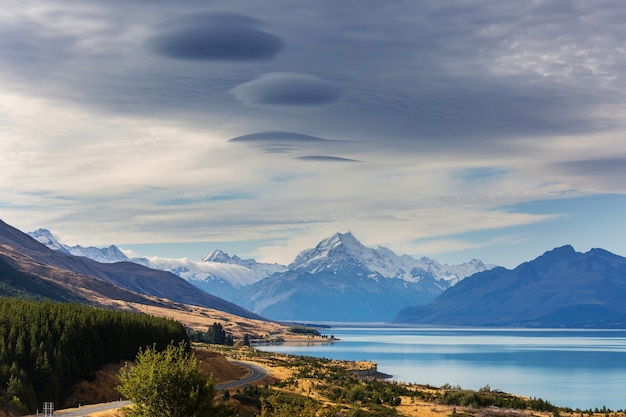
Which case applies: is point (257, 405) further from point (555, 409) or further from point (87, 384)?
point (555, 409)

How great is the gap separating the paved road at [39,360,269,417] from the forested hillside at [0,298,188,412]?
925 cm

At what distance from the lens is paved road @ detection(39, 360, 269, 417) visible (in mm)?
67644

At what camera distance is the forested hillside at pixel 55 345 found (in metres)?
84.8

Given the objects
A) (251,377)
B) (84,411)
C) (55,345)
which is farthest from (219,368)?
(84,411)

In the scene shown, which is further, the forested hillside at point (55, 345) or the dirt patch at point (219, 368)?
the dirt patch at point (219, 368)

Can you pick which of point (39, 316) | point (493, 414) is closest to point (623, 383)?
point (493, 414)

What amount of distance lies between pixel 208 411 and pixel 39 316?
52551mm

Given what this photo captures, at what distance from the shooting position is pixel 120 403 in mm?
74812

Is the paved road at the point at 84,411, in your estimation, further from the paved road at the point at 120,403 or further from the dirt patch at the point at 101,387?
the dirt patch at the point at 101,387

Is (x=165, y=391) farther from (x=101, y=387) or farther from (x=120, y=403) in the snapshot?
(x=101, y=387)

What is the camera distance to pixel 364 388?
4117 inches

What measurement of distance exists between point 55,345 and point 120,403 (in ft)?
73.3

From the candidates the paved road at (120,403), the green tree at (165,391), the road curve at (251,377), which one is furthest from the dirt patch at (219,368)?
the green tree at (165,391)

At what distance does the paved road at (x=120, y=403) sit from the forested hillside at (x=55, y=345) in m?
9.25
